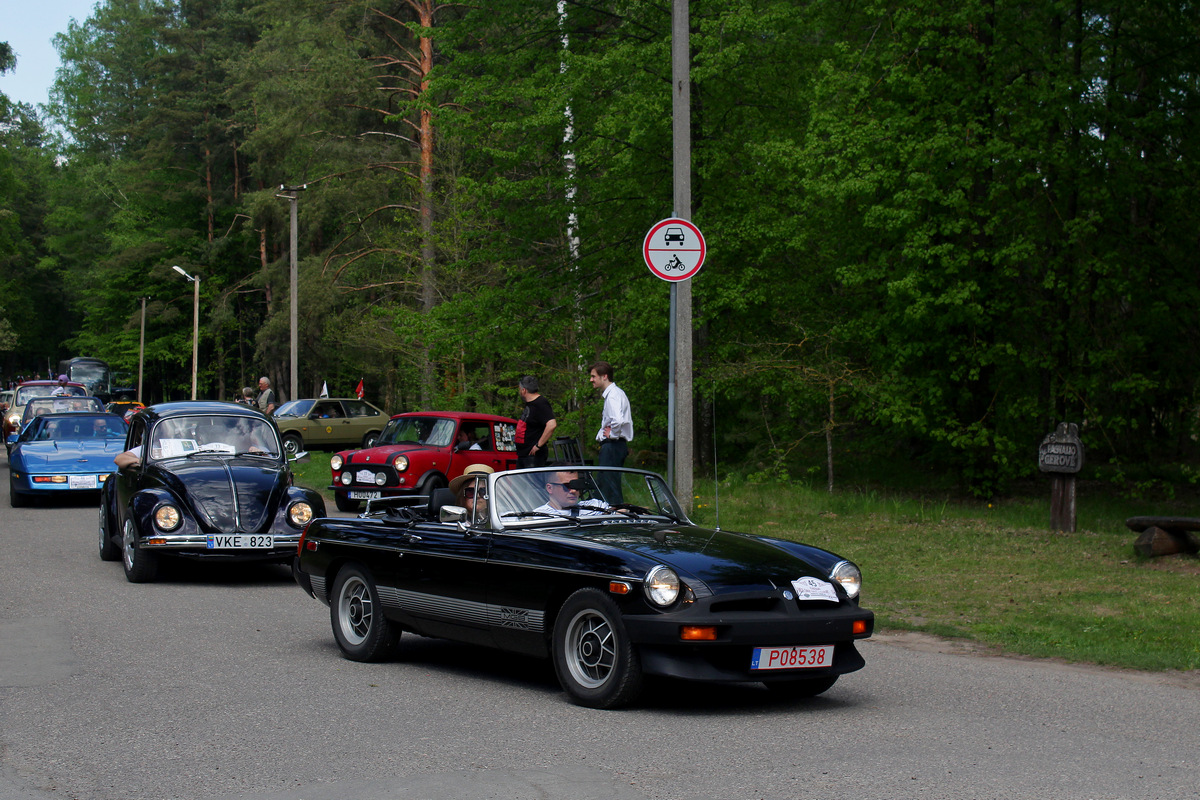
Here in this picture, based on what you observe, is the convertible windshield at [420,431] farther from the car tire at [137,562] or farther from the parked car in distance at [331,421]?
the parked car in distance at [331,421]

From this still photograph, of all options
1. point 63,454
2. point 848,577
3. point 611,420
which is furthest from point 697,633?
point 63,454

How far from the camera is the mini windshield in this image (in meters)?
41.9

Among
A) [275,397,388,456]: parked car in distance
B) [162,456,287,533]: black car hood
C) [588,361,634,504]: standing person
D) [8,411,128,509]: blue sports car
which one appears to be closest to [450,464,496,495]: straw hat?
[162,456,287,533]: black car hood

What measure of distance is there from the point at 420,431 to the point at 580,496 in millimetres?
12300

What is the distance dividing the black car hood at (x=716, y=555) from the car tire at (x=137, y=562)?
618 cm

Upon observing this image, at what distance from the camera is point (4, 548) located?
48.2ft

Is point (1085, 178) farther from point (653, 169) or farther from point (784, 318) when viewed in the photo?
point (653, 169)

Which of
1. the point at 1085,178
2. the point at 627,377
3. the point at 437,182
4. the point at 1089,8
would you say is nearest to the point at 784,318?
the point at 627,377

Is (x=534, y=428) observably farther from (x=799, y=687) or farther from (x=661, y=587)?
(x=661, y=587)

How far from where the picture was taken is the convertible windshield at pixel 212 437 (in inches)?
527

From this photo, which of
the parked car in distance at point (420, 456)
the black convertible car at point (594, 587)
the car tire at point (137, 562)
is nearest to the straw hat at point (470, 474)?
the black convertible car at point (594, 587)

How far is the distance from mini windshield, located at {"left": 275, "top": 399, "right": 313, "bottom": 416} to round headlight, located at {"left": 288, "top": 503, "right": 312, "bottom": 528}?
98.6 feet

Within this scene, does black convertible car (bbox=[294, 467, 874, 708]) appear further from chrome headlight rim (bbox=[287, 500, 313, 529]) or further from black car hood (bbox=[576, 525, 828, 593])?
chrome headlight rim (bbox=[287, 500, 313, 529])

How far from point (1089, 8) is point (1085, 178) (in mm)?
2979
